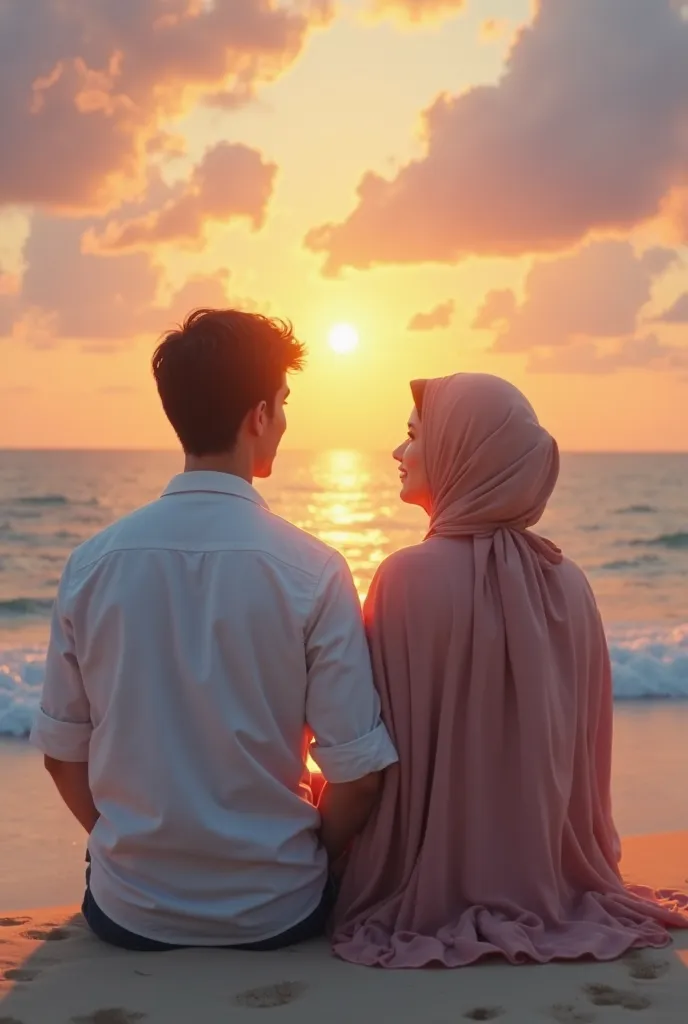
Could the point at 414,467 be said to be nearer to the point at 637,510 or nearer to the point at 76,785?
the point at 76,785

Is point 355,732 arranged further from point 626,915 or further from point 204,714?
point 626,915

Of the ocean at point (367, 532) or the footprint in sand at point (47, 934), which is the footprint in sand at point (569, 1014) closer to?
the footprint in sand at point (47, 934)

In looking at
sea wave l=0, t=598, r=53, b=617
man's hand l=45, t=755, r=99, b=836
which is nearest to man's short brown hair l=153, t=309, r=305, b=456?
man's hand l=45, t=755, r=99, b=836

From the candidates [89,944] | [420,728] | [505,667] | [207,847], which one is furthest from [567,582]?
[89,944]

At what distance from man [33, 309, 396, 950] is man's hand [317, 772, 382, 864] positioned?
0.03ft

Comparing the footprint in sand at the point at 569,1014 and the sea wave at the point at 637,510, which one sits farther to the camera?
the sea wave at the point at 637,510

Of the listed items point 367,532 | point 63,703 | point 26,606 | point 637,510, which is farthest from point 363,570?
A: point 63,703

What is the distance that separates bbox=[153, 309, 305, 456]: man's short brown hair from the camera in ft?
9.43

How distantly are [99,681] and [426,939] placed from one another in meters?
1.03

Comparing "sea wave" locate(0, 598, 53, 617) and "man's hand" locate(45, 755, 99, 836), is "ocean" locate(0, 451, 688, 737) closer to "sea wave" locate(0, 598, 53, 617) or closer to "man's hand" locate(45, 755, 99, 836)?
"sea wave" locate(0, 598, 53, 617)

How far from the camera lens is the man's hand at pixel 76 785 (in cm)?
316

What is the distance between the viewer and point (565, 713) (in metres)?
3.26

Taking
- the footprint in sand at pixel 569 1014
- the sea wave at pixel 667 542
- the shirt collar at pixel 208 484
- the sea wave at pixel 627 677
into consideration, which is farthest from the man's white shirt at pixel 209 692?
the sea wave at pixel 667 542

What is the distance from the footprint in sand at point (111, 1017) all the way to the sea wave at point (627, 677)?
17.4ft
